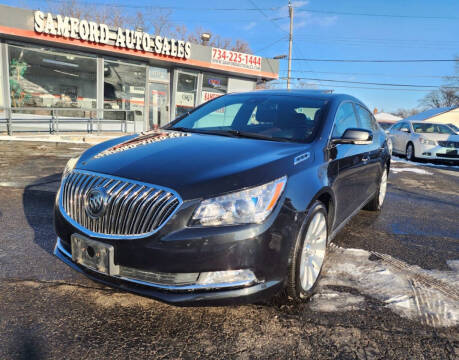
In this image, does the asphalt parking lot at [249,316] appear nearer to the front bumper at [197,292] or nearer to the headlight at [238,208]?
the front bumper at [197,292]

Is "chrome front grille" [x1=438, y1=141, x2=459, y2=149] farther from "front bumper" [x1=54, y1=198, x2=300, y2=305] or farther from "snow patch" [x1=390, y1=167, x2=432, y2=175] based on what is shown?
"front bumper" [x1=54, y1=198, x2=300, y2=305]

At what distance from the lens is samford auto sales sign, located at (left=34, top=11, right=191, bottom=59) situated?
39.1 ft

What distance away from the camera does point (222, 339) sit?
6.81 ft

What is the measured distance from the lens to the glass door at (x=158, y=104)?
1595 centimetres

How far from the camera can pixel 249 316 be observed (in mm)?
2322

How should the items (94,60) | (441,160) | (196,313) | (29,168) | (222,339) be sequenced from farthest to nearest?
(94,60), (441,160), (29,168), (196,313), (222,339)

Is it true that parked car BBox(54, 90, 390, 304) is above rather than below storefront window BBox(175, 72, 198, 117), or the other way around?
below

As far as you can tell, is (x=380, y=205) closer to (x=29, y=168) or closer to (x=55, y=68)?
(x=29, y=168)

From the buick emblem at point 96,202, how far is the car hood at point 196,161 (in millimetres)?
142

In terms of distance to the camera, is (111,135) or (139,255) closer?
(139,255)

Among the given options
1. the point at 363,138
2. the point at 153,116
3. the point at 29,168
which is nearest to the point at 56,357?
the point at 363,138

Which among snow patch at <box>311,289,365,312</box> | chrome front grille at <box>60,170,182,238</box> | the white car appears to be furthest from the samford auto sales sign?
snow patch at <box>311,289,365,312</box>

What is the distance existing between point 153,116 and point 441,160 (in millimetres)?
11946

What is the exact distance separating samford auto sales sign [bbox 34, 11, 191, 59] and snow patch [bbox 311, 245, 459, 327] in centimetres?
1247
